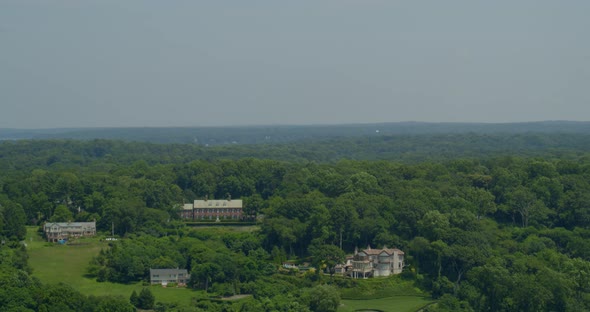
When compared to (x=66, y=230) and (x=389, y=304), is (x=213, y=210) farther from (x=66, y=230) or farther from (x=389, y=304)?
(x=389, y=304)

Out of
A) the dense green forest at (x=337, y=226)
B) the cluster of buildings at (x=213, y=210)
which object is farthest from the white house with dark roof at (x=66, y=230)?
the cluster of buildings at (x=213, y=210)

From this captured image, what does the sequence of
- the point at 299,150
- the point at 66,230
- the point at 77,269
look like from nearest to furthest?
the point at 77,269 < the point at 66,230 < the point at 299,150

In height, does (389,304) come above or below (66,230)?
below

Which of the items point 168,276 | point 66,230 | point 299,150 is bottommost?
point 168,276

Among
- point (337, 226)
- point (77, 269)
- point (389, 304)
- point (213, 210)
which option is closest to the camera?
point (389, 304)

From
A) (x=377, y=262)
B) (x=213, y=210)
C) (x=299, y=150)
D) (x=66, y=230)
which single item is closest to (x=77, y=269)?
(x=66, y=230)

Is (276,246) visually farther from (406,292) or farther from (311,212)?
(406,292)

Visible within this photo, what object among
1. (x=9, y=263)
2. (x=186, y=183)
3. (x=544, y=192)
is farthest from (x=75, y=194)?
(x=544, y=192)

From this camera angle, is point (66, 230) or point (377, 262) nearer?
point (377, 262)
